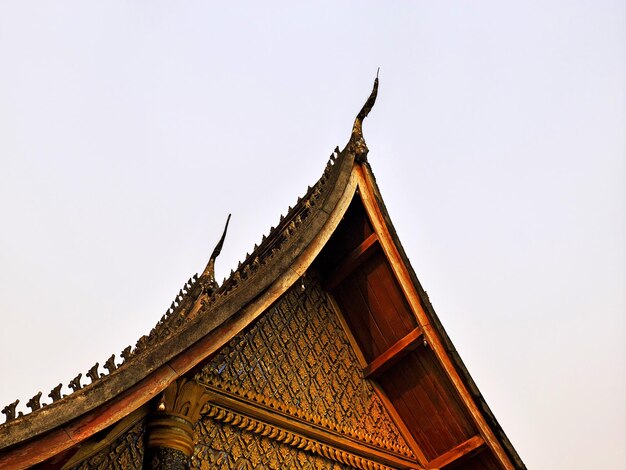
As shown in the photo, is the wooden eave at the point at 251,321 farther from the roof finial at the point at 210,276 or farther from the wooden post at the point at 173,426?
the wooden post at the point at 173,426

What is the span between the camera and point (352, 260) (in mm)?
5695

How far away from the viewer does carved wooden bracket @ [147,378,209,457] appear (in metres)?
3.59

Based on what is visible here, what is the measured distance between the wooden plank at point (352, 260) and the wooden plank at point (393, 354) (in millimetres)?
775

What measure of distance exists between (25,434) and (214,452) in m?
1.62

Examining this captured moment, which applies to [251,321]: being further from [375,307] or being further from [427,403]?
[427,403]

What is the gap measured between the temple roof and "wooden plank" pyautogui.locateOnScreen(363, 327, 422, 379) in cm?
14

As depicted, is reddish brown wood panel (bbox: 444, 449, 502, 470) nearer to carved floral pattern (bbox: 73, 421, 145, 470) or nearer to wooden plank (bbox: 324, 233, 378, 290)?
wooden plank (bbox: 324, 233, 378, 290)

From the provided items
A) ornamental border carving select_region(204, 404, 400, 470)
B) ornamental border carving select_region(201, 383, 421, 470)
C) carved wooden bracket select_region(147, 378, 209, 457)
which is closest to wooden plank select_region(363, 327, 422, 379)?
ornamental border carving select_region(201, 383, 421, 470)

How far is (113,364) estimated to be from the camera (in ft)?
10.6

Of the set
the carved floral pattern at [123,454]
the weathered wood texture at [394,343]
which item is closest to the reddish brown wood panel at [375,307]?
the weathered wood texture at [394,343]

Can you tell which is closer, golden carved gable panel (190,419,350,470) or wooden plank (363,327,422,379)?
golden carved gable panel (190,419,350,470)

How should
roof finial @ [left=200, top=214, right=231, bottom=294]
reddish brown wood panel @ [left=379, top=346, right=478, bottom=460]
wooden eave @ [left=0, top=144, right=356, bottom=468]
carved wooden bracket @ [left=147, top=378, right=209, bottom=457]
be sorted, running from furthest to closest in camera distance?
roof finial @ [left=200, top=214, right=231, bottom=294] → reddish brown wood panel @ [left=379, top=346, right=478, bottom=460] → carved wooden bracket @ [left=147, top=378, right=209, bottom=457] → wooden eave @ [left=0, top=144, right=356, bottom=468]

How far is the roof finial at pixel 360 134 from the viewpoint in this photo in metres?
5.29

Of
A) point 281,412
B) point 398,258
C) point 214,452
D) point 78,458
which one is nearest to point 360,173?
point 398,258
